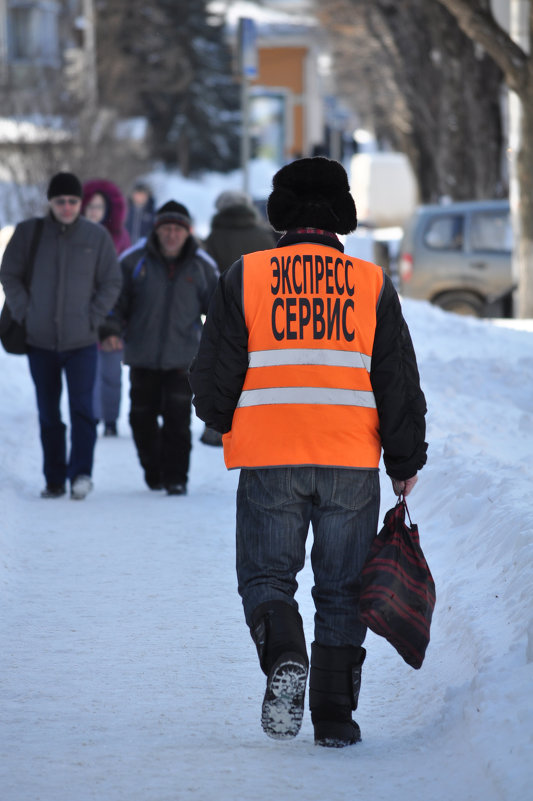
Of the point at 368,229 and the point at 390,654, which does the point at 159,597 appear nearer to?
the point at 390,654

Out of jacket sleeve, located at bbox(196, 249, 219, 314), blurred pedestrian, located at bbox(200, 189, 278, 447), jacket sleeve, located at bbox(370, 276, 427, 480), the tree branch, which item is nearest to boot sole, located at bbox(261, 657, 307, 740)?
jacket sleeve, located at bbox(370, 276, 427, 480)

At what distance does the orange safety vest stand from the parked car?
13.9 m

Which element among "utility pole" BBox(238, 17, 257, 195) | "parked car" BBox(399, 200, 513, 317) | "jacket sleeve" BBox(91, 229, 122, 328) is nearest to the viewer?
"jacket sleeve" BBox(91, 229, 122, 328)

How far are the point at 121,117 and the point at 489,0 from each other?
90.3 ft

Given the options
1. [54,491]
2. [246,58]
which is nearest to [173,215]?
[54,491]

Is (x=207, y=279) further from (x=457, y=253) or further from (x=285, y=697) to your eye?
(x=457, y=253)

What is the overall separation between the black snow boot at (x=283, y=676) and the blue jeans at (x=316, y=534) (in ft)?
0.46

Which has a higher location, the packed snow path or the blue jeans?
the blue jeans

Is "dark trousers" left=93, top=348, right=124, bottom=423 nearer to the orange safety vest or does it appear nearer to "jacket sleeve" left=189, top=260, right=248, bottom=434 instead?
"jacket sleeve" left=189, top=260, right=248, bottom=434

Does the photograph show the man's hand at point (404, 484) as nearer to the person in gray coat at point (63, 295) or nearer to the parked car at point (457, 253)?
the person in gray coat at point (63, 295)

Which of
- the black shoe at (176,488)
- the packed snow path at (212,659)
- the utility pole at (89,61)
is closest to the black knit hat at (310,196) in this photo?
the packed snow path at (212,659)

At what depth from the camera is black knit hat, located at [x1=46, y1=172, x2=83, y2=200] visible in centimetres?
820

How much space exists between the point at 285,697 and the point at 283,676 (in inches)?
2.7

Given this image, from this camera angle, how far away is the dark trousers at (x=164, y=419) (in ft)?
28.3
